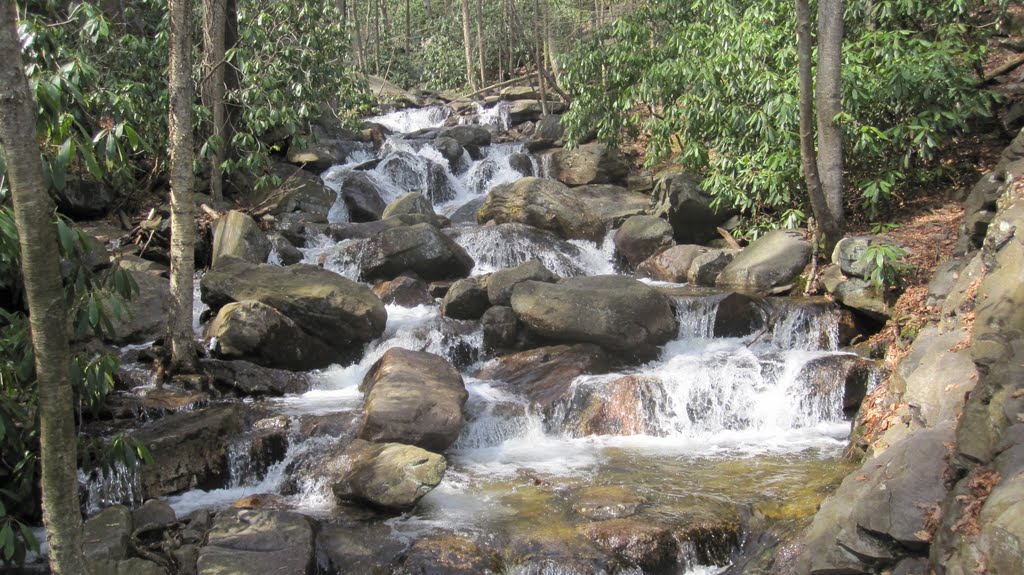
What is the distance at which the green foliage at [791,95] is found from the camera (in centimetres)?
1094

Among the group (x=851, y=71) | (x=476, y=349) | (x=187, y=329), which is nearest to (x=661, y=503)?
(x=476, y=349)

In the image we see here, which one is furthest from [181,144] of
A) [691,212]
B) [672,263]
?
[691,212]

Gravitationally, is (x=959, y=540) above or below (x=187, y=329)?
below

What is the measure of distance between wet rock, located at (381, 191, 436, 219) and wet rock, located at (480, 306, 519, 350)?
195 inches

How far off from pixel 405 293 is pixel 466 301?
1197mm

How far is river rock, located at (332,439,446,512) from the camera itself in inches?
260

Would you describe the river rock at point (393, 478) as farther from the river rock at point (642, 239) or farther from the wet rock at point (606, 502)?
the river rock at point (642, 239)

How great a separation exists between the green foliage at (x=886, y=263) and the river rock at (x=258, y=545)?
6.75m

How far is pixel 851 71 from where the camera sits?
10.9 meters

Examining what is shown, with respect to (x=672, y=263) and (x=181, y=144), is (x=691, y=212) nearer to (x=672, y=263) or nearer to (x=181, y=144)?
(x=672, y=263)

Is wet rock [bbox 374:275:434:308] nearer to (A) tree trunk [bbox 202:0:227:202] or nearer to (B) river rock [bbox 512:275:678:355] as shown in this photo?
(B) river rock [bbox 512:275:678:355]

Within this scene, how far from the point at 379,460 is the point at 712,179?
25.1ft

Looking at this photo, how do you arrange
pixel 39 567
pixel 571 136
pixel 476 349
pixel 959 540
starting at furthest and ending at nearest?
1. pixel 571 136
2. pixel 476 349
3. pixel 39 567
4. pixel 959 540

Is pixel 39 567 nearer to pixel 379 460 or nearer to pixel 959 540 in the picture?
pixel 379 460
